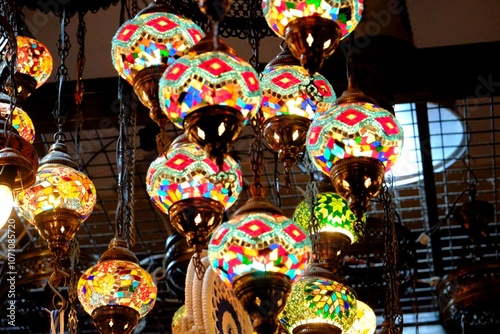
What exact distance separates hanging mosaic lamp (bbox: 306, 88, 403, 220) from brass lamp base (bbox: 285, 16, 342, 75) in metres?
0.16

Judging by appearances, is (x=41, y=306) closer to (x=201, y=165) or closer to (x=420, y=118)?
(x=420, y=118)

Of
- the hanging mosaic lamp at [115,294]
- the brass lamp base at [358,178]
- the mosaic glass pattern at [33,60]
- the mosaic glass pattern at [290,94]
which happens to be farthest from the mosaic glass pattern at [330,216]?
the brass lamp base at [358,178]

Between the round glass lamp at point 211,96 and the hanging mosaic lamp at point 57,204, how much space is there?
→ 104 cm

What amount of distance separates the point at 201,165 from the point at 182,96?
1.39ft

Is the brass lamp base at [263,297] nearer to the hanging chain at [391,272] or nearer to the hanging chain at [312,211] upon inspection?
the hanging chain at [312,211]

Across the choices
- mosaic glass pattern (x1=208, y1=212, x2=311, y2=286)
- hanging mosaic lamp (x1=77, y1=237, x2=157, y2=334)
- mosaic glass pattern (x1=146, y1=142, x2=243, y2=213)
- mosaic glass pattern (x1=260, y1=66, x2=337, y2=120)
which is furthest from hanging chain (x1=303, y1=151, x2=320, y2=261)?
mosaic glass pattern (x1=208, y1=212, x2=311, y2=286)

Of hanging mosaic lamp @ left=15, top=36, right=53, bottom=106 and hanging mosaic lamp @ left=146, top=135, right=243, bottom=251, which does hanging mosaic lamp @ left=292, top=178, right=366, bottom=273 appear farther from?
hanging mosaic lamp @ left=146, top=135, right=243, bottom=251

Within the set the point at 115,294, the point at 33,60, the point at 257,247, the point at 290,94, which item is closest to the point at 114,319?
the point at 115,294

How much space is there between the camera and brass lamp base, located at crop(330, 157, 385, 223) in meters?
2.97

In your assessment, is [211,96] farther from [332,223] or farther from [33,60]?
[332,223]

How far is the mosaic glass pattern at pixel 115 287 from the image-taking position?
352 centimetres

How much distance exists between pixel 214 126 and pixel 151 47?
0.55 metres

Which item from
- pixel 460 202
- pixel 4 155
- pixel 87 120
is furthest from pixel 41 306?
pixel 4 155

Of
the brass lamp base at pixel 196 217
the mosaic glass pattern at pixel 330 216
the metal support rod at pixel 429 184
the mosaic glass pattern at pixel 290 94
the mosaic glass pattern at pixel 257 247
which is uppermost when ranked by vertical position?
the metal support rod at pixel 429 184
